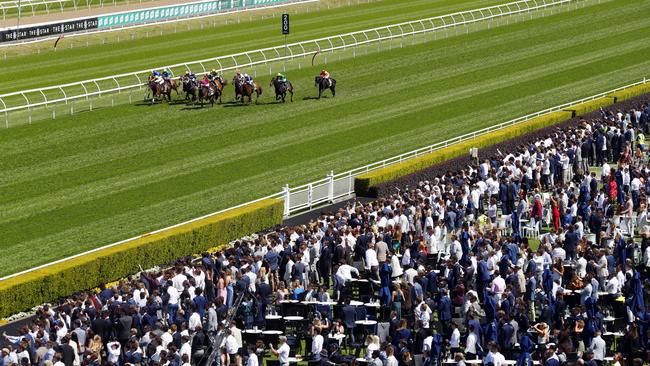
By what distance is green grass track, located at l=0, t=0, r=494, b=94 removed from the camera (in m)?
50.6

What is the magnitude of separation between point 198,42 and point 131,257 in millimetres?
31407

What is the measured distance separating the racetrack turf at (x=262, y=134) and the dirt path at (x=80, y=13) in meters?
15.6

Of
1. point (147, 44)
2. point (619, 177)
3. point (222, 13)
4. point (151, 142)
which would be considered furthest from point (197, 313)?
point (222, 13)

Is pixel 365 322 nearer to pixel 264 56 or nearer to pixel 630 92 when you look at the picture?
pixel 630 92

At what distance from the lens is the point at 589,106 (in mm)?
44688

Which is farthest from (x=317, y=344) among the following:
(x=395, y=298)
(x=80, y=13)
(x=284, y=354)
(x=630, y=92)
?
(x=80, y=13)

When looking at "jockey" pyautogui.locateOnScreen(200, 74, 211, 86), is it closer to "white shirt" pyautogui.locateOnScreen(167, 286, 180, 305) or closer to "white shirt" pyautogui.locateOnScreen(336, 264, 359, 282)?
"white shirt" pyautogui.locateOnScreen(336, 264, 359, 282)

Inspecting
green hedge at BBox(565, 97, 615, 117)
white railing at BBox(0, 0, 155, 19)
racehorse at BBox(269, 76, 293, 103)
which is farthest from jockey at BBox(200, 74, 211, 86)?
white railing at BBox(0, 0, 155, 19)

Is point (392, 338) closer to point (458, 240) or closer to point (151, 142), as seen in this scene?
point (458, 240)

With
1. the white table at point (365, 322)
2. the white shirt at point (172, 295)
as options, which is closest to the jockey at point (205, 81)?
the white shirt at point (172, 295)

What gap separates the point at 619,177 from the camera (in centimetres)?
3209

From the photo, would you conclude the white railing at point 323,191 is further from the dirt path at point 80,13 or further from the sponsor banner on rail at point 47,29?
the dirt path at point 80,13

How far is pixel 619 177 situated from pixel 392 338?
12.3 metres

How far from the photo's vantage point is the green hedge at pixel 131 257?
2616 cm
